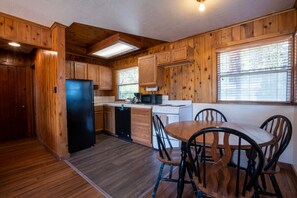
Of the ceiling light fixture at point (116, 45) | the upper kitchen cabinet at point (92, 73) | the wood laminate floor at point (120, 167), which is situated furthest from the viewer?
the upper kitchen cabinet at point (92, 73)

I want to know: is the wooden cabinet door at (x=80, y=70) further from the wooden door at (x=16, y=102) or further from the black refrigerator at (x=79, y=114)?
the wooden door at (x=16, y=102)

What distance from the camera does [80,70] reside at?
405 centimetres

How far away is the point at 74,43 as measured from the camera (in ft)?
12.2

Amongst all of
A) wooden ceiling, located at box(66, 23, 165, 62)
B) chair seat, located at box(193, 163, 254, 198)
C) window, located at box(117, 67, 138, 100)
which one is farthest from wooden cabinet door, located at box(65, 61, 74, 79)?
chair seat, located at box(193, 163, 254, 198)

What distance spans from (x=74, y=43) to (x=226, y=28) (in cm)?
349

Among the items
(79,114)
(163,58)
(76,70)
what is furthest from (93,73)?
(163,58)

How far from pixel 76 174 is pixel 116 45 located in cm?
264

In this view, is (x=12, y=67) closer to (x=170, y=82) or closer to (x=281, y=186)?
(x=170, y=82)

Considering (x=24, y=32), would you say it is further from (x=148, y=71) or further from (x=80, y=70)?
(x=148, y=71)

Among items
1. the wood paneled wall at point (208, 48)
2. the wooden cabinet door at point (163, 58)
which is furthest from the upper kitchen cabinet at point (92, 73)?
the wooden cabinet door at point (163, 58)

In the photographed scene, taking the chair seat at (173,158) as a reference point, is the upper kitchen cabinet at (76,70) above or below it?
above

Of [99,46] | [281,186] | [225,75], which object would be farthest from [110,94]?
[281,186]

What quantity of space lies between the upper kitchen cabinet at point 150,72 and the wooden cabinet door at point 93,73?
5.11 ft

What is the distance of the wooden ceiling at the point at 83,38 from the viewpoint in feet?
9.66
